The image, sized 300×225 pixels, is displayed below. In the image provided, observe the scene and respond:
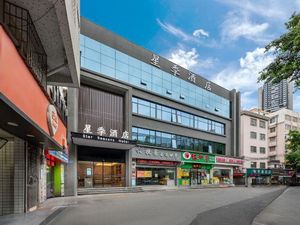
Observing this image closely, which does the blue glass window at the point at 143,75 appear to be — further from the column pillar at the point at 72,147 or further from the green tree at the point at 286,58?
the green tree at the point at 286,58

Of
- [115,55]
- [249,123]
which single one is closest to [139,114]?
[115,55]

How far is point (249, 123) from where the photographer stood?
57.9m

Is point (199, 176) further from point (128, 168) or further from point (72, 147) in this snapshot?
point (72, 147)

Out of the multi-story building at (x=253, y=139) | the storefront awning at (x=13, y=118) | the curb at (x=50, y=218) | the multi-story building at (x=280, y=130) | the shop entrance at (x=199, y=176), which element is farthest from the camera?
the multi-story building at (x=280, y=130)

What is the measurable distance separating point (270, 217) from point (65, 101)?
17609 millimetres

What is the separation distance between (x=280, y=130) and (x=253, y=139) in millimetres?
17435

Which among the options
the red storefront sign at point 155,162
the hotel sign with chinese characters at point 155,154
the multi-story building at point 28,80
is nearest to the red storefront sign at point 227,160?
the hotel sign with chinese characters at point 155,154

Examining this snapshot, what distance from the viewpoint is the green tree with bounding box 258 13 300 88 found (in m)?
6.98

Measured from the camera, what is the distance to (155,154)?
34594mm

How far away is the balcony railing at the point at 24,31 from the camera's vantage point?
8320mm

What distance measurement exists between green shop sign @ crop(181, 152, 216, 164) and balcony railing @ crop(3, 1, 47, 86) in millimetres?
30194

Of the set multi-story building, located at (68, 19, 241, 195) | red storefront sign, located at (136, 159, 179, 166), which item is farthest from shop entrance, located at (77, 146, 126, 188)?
red storefront sign, located at (136, 159, 179, 166)

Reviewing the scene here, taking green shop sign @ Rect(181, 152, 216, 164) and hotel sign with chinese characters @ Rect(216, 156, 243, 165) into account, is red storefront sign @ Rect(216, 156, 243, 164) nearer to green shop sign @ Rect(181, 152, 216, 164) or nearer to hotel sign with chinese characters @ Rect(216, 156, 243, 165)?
hotel sign with chinese characters @ Rect(216, 156, 243, 165)

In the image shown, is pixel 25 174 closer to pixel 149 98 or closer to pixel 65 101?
pixel 65 101
